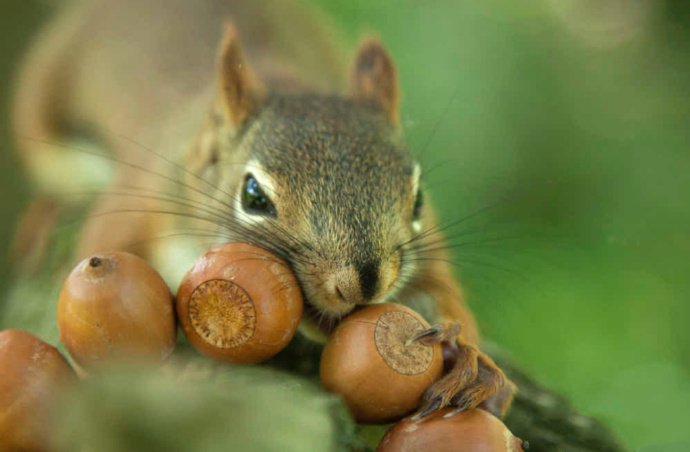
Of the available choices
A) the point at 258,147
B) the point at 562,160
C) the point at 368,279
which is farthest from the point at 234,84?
the point at 562,160

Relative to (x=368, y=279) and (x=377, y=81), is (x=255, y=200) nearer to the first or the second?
(x=368, y=279)

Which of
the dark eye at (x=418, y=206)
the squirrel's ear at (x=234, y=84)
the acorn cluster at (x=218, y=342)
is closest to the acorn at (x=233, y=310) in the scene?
the acorn cluster at (x=218, y=342)

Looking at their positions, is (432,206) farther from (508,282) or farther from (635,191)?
(635,191)

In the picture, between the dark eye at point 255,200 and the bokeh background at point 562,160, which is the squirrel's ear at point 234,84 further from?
the bokeh background at point 562,160

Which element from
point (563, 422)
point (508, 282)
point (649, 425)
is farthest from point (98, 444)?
point (508, 282)

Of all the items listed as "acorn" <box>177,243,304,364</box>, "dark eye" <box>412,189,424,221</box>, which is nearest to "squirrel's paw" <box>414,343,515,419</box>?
"acorn" <box>177,243,304,364</box>

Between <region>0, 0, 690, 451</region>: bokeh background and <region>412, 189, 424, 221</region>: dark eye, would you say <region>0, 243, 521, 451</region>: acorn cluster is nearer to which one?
<region>412, 189, 424, 221</region>: dark eye
